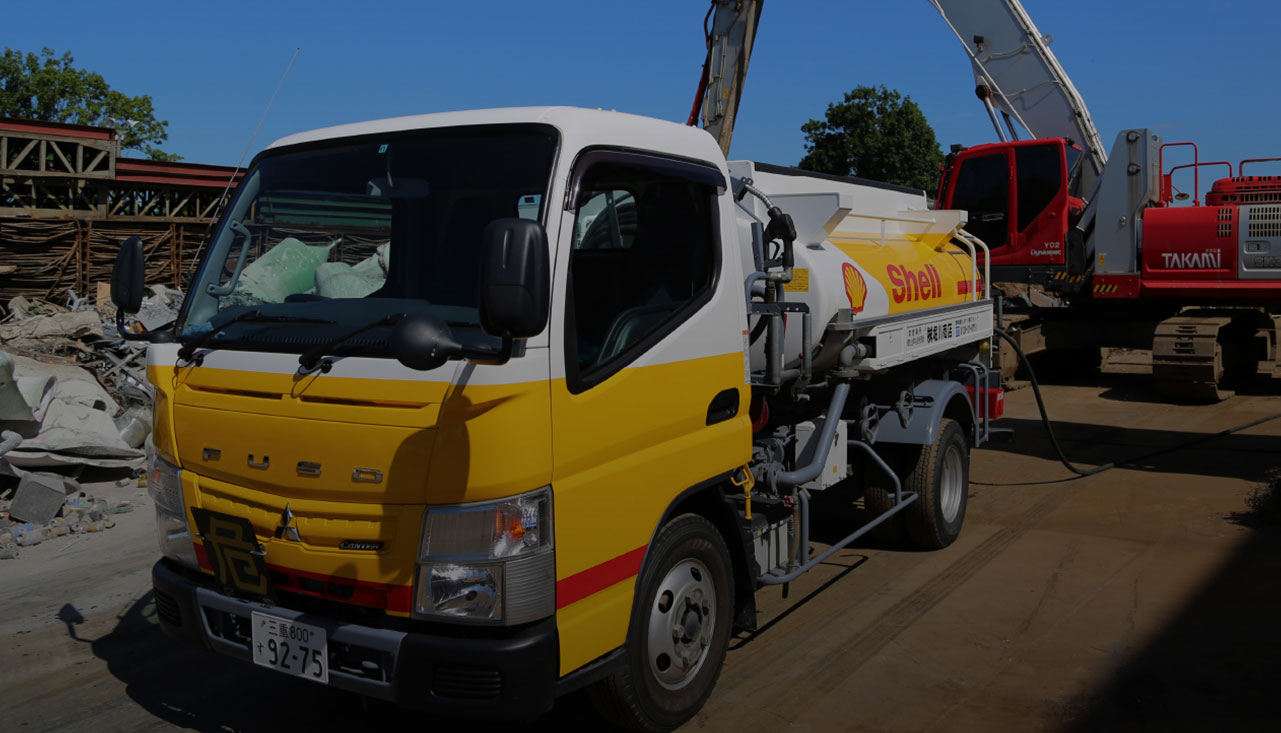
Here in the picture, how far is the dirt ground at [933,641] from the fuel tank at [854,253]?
1574 millimetres

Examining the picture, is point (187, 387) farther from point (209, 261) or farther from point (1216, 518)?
point (1216, 518)

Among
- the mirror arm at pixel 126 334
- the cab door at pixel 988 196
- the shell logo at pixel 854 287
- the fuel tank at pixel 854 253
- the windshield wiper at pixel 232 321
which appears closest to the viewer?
the windshield wiper at pixel 232 321

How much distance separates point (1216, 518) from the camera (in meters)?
7.58

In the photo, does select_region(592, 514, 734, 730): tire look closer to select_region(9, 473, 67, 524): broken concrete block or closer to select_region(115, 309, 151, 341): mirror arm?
select_region(115, 309, 151, 341): mirror arm

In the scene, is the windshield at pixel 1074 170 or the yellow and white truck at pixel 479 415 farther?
the windshield at pixel 1074 170

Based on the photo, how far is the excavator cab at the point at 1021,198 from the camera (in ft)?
48.6

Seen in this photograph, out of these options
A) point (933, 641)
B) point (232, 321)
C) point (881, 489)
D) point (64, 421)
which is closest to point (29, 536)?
point (64, 421)

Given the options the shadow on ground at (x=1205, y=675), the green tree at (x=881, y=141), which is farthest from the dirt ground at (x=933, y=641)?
the green tree at (x=881, y=141)

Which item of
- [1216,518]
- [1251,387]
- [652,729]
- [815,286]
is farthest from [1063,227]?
[652,729]

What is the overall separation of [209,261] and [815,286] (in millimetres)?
2995

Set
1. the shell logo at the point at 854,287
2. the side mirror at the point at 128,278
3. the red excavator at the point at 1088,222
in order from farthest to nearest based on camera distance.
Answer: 1. the red excavator at the point at 1088,222
2. the shell logo at the point at 854,287
3. the side mirror at the point at 128,278

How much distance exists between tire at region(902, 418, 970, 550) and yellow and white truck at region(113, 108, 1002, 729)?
1.89 metres

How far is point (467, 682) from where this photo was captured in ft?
10.4

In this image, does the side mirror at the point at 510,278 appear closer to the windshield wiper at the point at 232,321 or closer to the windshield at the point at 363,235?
the windshield at the point at 363,235
